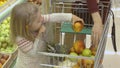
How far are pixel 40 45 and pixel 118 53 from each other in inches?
95.0

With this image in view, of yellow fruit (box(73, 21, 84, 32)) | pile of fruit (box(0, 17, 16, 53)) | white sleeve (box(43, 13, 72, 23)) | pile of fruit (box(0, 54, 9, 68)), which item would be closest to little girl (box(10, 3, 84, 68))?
white sleeve (box(43, 13, 72, 23))

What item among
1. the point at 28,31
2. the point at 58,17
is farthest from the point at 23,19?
the point at 58,17

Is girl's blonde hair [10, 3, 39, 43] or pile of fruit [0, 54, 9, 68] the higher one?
girl's blonde hair [10, 3, 39, 43]

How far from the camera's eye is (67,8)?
234 cm

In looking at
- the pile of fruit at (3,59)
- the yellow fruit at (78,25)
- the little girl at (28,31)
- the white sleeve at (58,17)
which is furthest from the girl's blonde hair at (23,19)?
the pile of fruit at (3,59)

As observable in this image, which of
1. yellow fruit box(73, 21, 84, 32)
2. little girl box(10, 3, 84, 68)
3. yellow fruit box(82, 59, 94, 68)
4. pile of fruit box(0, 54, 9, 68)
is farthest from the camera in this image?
pile of fruit box(0, 54, 9, 68)

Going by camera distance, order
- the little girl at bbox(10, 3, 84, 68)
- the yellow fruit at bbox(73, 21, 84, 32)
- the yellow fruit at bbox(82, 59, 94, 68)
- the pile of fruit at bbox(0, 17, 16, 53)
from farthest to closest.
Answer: the pile of fruit at bbox(0, 17, 16, 53) → the yellow fruit at bbox(73, 21, 84, 32) → the little girl at bbox(10, 3, 84, 68) → the yellow fruit at bbox(82, 59, 94, 68)

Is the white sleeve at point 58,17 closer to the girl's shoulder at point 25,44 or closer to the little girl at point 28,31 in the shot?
the little girl at point 28,31

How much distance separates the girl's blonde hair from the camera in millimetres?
1791

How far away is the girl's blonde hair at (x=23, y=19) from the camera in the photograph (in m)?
1.79

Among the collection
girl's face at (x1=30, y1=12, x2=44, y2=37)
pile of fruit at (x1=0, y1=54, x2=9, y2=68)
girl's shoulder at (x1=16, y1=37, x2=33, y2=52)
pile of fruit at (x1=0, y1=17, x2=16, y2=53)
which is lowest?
pile of fruit at (x1=0, y1=54, x2=9, y2=68)

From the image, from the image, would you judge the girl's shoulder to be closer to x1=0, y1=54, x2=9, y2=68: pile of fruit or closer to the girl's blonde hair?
the girl's blonde hair

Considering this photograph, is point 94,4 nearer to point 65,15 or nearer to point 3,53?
point 65,15

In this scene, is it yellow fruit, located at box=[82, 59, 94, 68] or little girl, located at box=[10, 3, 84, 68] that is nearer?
yellow fruit, located at box=[82, 59, 94, 68]
